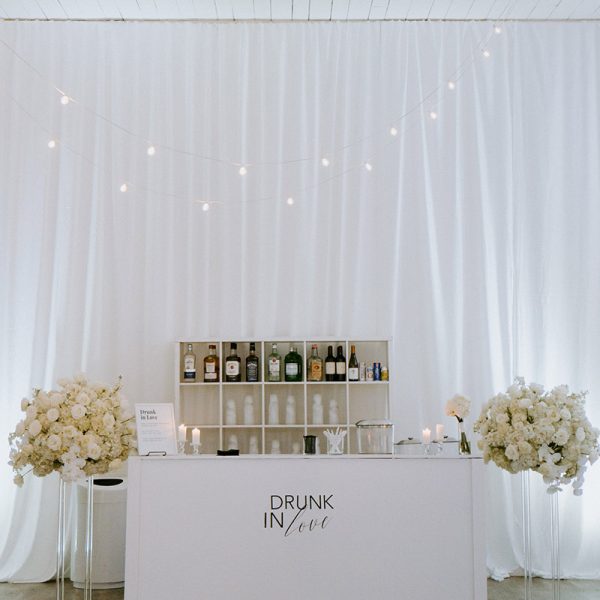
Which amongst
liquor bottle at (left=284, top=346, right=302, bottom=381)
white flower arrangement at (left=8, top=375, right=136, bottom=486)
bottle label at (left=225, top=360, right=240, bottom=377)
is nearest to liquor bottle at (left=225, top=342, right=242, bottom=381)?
bottle label at (left=225, top=360, right=240, bottom=377)

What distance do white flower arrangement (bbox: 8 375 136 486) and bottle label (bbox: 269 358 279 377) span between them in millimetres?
1476

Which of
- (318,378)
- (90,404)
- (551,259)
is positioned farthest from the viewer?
(551,259)

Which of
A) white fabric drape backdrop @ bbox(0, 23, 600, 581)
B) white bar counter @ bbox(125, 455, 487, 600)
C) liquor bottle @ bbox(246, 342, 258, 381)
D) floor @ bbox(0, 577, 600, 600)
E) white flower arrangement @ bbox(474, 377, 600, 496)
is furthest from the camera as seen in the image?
white fabric drape backdrop @ bbox(0, 23, 600, 581)

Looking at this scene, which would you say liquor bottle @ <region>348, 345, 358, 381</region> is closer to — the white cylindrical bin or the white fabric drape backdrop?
the white fabric drape backdrop

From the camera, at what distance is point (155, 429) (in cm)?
391

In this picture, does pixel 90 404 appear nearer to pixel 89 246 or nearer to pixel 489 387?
pixel 89 246

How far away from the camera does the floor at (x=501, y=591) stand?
4.71 meters

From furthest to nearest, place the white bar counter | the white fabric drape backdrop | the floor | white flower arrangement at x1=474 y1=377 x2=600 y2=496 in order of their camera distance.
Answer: the white fabric drape backdrop, the floor, the white bar counter, white flower arrangement at x1=474 y1=377 x2=600 y2=496

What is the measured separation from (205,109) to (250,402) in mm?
2043

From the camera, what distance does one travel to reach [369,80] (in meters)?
5.59

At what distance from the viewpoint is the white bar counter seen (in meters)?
3.59

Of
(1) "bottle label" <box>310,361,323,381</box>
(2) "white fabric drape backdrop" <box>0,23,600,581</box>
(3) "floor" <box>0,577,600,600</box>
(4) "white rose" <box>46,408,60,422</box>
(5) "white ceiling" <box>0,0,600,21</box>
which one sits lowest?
(3) "floor" <box>0,577,600,600</box>

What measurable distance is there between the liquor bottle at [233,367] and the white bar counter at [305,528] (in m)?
1.45

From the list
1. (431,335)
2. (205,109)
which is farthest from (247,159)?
(431,335)
